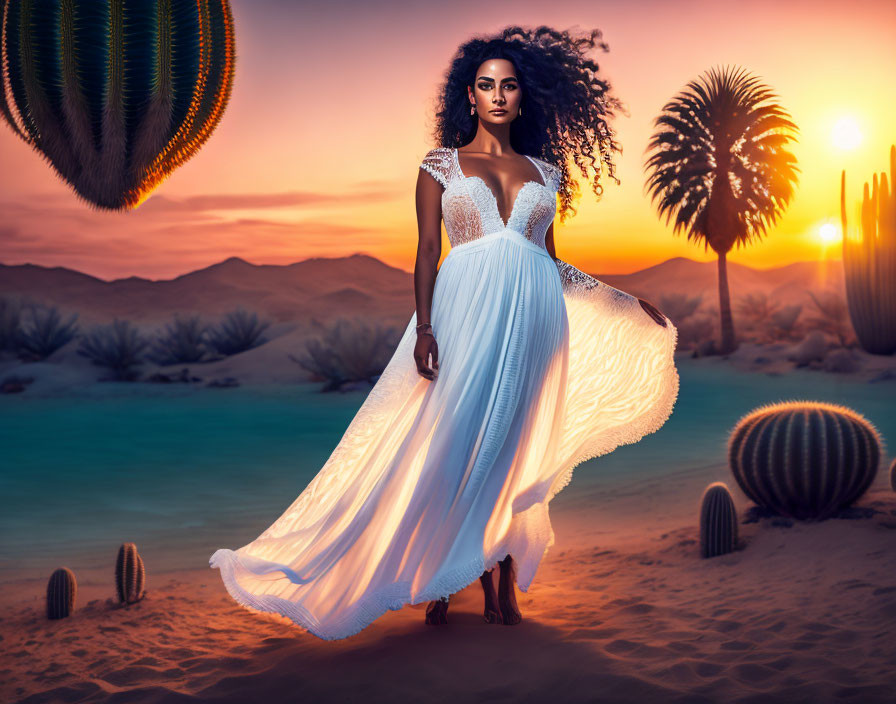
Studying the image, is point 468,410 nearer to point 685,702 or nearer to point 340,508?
point 340,508

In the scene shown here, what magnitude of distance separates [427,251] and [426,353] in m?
0.44

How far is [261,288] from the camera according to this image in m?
41.4

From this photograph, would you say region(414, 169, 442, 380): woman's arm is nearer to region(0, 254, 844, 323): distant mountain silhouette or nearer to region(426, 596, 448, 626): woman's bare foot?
region(426, 596, 448, 626): woman's bare foot

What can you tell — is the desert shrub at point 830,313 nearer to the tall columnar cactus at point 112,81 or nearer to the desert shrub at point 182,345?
the desert shrub at point 182,345

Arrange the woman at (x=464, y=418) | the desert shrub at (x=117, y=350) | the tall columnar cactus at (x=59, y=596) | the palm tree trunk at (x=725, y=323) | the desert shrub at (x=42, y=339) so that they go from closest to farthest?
the woman at (x=464, y=418) < the tall columnar cactus at (x=59, y=596) < the desert shrub at (x=117, y=350) < the desert shrub at (x=42, y=339) < the palm tree trunk at (x=725, y=323)

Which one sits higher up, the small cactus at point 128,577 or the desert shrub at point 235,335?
the desert shrub at point 235,335

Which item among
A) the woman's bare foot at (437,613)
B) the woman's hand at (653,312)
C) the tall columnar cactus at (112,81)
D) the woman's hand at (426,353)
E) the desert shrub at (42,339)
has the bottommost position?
the woman's bare foot at (437,613)

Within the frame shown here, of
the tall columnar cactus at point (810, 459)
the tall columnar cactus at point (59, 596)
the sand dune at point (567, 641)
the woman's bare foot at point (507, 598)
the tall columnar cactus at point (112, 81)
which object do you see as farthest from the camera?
the tall columnar cactus at point (810, 459)

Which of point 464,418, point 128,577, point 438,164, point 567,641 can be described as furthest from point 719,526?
point 128,577

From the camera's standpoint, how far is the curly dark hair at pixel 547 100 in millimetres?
3805

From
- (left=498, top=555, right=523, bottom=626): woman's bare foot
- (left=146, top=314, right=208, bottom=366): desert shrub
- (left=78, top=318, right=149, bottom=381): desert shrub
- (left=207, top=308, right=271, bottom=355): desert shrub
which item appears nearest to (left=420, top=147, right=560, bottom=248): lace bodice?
(left=498, top=555, right=523, bottom=626): woman's bare foot

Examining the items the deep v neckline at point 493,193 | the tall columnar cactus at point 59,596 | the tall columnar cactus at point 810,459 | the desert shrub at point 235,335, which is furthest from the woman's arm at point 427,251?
the desert shrub at point 235,335

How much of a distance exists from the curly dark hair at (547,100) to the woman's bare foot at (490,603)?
6.20ft

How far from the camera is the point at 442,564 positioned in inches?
131
